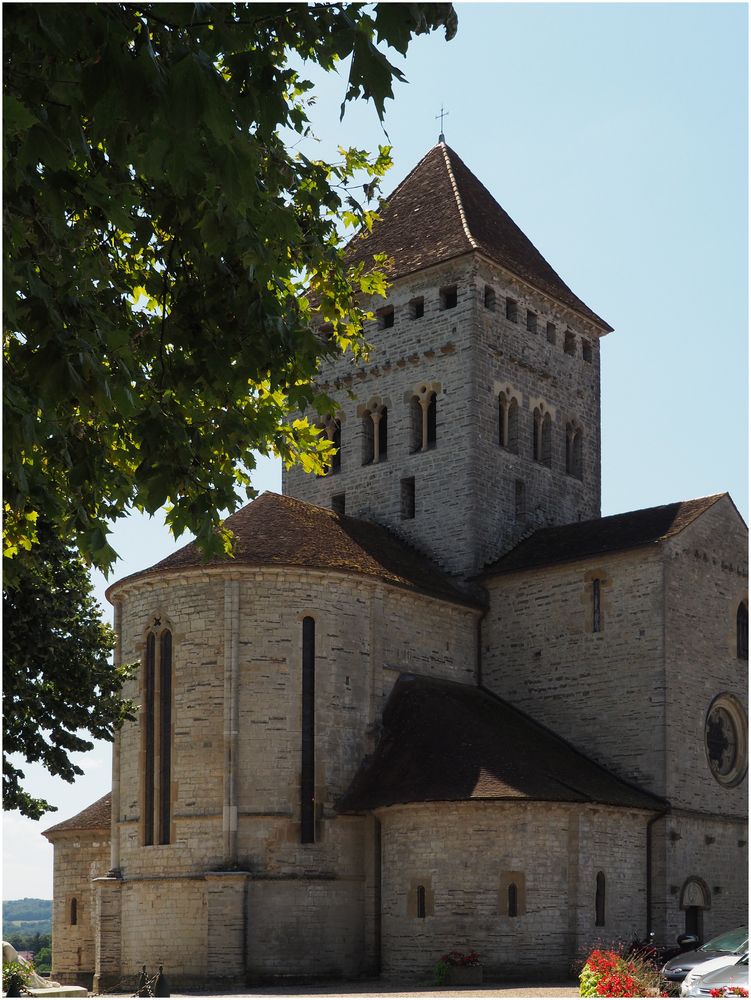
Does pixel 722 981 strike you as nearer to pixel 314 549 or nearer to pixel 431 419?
pixel 314 549

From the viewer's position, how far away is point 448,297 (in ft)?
122

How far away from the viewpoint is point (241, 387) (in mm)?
12359

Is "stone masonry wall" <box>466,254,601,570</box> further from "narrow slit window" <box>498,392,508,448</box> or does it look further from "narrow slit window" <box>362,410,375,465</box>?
"narrow slit window" <box>362,410,375,465</box>

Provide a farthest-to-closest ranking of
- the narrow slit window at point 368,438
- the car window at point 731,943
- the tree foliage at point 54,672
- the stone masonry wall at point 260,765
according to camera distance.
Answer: the narrow slit window at point 368,438 < the stone masonry wall at point 260,765 < the car window at point 731,943 < the tree foliage at point 54,672

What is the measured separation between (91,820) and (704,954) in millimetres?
17016

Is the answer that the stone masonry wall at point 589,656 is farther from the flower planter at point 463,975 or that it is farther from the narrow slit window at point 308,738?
the flower planter at point 463,975

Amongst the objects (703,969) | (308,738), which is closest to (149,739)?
(308,738)

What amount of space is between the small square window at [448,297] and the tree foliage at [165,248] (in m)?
21.7

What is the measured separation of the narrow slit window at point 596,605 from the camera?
32.4 meters

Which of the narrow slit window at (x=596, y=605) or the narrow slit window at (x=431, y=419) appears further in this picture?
the narrow slit window at (x=431, y=419)

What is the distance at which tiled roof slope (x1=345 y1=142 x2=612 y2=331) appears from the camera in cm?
3741

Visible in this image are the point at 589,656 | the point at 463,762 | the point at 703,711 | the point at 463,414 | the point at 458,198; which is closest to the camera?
the point at 463,762

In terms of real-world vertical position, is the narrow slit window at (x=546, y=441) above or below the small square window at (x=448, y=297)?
below

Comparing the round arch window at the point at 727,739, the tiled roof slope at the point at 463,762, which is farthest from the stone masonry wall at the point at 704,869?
the round arch window at the point at 727,739
